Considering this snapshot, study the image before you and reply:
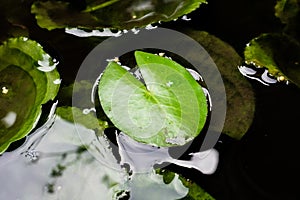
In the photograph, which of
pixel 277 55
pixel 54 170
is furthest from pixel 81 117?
pixel 277 55

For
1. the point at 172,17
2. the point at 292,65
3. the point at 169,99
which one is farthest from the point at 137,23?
the point at 292,65

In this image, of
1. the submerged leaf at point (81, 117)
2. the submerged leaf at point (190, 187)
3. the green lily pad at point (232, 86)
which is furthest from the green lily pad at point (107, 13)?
the submerged leaf at point (190, 187)

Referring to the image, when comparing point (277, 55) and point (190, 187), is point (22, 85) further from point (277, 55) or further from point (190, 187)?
point (277, 55)

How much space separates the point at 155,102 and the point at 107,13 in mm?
304

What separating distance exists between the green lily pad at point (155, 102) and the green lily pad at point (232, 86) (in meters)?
0.08

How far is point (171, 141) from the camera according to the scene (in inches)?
34.5

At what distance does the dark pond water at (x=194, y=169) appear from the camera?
0.88 metres

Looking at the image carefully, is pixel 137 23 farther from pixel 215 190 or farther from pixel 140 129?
pixel 215 190

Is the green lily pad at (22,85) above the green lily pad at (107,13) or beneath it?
beneath

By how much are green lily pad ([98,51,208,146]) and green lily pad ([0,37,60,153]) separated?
0.14 metres

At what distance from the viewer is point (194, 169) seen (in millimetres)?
915

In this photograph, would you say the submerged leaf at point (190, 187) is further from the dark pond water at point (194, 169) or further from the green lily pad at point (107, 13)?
the green lily pad at point (107, 13)

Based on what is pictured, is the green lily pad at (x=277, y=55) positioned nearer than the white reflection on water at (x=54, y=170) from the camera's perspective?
No

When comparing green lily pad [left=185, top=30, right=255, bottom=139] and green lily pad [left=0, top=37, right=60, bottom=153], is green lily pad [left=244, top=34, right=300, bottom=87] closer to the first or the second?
green lily pad [left=185, top=30, right=255, bottom=139]
